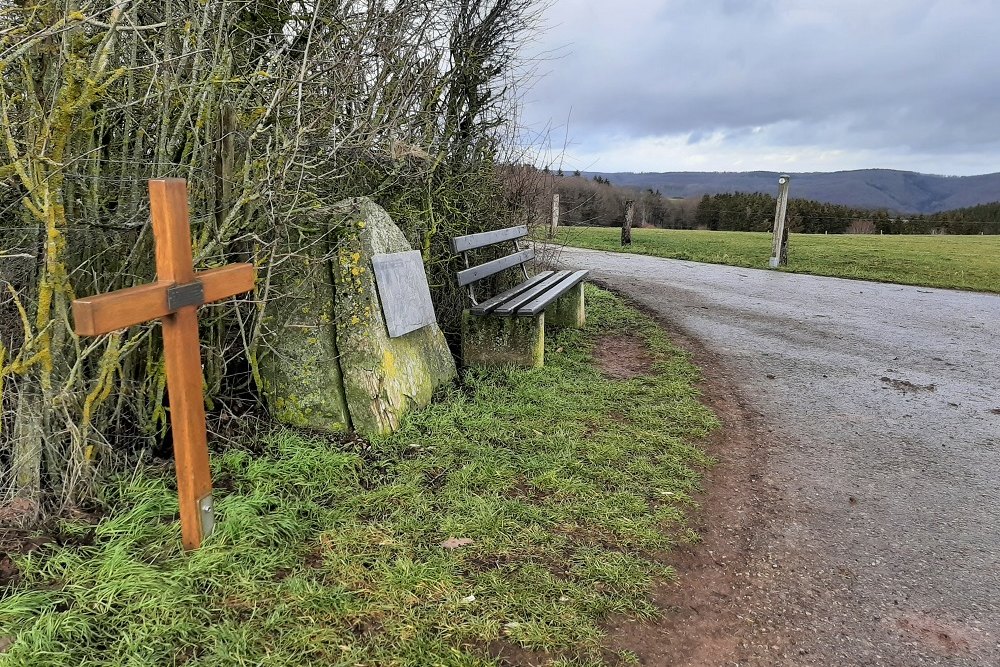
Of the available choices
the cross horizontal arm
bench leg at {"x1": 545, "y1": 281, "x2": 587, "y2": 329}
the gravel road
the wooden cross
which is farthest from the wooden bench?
the wooden cross

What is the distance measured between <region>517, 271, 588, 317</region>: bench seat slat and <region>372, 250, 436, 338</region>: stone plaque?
852mm

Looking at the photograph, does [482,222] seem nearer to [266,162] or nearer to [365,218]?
[365,218]

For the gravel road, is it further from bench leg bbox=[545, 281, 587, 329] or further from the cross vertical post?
the cross vertical post

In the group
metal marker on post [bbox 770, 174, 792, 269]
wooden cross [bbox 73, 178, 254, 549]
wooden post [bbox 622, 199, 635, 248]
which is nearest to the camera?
wooden cross [bbox 73, 178, 254, 549]

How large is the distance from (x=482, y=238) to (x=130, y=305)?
3941mm

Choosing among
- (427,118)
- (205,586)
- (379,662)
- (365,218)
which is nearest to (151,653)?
(205,586)

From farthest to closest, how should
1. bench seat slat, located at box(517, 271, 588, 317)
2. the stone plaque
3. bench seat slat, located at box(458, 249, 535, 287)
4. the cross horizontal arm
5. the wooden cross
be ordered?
1. bench seat slat, located at box(458, 249, 535, 287)
2. bench seat slat, located at box(517, 271, 588, 317)
3. the stone plaque
4. the wooden cross
5. the cross horizontal arm

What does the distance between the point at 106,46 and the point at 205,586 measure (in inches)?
89.2

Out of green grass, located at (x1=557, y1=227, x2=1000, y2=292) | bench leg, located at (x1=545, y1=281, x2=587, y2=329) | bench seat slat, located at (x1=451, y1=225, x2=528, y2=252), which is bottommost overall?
bench leg, located at (x1=545, y1=281, x2=587, y2=329)

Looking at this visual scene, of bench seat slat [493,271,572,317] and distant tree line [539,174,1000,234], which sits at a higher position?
distant tree line [539,174,1000,234]

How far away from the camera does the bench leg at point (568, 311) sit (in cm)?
750

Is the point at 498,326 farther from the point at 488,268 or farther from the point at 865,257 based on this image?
the point at 865,257

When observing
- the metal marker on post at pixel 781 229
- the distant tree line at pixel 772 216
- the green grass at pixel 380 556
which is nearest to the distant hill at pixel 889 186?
the distant tree line at pixel 772 216

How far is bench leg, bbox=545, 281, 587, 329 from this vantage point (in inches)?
295
